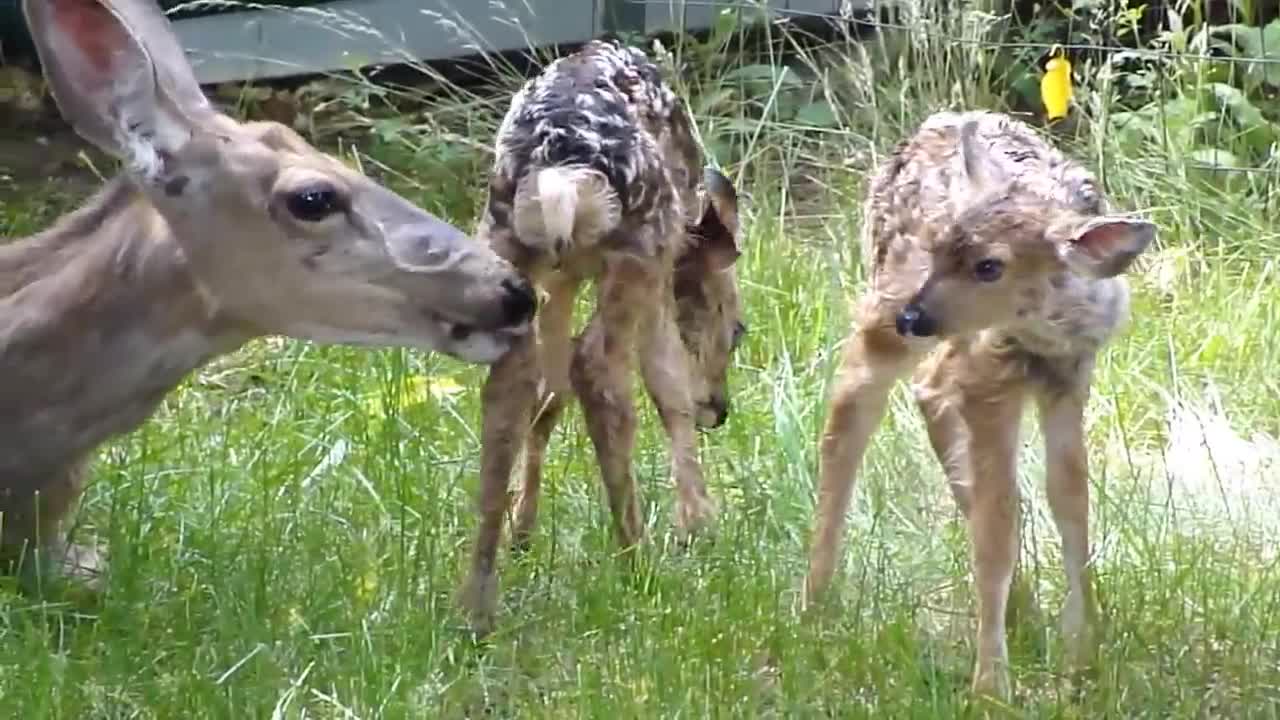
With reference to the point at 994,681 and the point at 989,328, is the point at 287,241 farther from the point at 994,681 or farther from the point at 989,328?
the point at 994,681

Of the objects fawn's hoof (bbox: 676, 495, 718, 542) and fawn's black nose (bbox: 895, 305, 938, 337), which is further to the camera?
fawn's hoof (bbox: 676, 495, 718, 542)

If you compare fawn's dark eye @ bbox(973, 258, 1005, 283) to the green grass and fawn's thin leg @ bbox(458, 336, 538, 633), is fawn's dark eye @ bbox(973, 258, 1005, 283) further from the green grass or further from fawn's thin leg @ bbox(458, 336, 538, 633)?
fawn's thin leg @ bbox(458, 336, 538, 633)

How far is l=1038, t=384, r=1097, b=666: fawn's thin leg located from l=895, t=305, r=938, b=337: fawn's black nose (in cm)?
32

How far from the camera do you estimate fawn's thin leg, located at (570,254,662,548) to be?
445cm

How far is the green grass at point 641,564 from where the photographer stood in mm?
3953

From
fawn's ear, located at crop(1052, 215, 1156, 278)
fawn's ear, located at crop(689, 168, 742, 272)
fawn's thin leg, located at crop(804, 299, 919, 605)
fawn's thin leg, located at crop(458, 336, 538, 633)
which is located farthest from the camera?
fawn's ear, located at crop(689, 168, 742, 272)

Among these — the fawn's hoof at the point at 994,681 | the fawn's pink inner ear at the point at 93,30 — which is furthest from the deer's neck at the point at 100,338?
the fawn's hoof at the point at 994,681

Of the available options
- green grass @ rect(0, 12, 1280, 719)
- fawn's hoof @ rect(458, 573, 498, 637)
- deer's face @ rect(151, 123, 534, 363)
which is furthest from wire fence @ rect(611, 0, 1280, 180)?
deer's face @ rect(151, 123, 534, 363)

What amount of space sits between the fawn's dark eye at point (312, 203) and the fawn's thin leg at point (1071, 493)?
1356 mm

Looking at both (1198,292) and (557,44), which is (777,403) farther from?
(557,44)

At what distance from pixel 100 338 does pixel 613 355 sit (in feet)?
3.32

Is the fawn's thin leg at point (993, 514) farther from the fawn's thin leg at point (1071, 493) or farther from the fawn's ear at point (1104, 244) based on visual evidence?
the fawn's ear at point (1104, 244)

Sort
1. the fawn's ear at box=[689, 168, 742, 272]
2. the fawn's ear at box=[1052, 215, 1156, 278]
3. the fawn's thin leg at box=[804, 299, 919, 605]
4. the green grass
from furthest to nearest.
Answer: the fawn's ear at box=[689, 168, 742, 272] < the fawn's thin leg at box=[804, 299, 919, 605] < the green grass < the fawn's ear at box=[1052, 215, 1156, 278]

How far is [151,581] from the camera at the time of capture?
14.5ft
